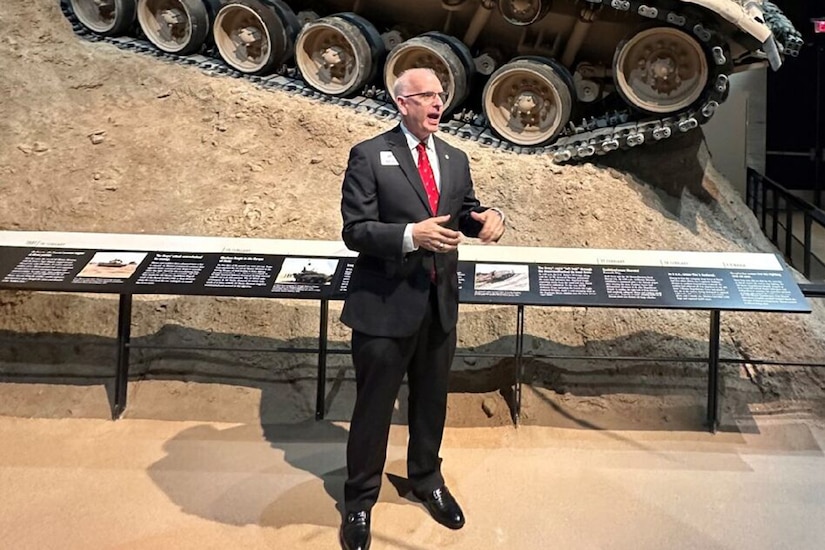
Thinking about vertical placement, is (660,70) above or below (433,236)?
above

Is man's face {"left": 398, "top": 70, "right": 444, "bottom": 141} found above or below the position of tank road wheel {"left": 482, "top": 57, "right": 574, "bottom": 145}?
below

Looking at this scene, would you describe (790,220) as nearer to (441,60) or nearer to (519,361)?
(441,60)

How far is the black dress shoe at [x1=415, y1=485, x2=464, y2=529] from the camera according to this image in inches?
122

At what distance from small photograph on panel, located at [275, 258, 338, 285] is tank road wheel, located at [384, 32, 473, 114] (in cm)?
306

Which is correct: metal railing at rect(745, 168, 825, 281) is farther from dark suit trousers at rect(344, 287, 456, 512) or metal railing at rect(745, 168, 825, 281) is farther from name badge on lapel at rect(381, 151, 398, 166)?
name badge on lapel at rect(381, 151, 398, 166)

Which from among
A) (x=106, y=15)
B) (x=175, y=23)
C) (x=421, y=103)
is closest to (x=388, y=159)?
(x=421, y=103)

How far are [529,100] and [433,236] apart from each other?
14.2 ft

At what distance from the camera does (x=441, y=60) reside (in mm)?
6684

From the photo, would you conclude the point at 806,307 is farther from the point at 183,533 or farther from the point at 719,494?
the point at 183,533

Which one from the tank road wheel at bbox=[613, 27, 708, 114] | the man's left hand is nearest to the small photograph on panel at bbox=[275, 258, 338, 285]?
the man's left hand

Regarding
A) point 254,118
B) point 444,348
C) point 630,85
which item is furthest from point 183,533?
point 630,85

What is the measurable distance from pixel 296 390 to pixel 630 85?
149 inches

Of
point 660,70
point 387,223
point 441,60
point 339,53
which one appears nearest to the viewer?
point 387,223

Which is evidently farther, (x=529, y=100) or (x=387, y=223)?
(x=529, y=100)
